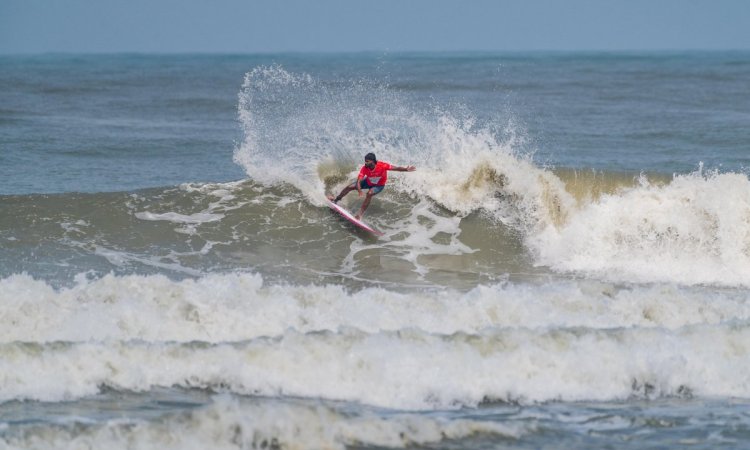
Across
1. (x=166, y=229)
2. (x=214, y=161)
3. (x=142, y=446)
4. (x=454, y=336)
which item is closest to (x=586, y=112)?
(x=214, y=161)

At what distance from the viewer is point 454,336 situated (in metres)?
9.70

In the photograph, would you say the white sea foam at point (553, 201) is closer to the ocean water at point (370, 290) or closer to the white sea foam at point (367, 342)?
the ocean water at point (370, 290)

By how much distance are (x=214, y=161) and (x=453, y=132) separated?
6807 millimetres

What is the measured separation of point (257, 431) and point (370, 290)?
445 centimetres

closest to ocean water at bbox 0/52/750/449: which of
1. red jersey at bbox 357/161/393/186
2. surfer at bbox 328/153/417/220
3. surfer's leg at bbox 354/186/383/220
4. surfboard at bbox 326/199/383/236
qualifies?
surfboard at bbox 326/199/383/236

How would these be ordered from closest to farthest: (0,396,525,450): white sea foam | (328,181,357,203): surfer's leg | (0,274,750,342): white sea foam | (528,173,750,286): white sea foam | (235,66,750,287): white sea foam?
(0,396,525,450): white sea foam
(0,274,750,342): white sea foam
(528,173,750,286): white sea foam
(235,66,750,287): white sea foam
(328,181,357,203): surfer's leg

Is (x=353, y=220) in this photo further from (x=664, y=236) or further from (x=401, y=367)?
(x=401, y=367)

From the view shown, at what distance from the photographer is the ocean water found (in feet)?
26.1

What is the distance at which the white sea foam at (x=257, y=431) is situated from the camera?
23.7 feet

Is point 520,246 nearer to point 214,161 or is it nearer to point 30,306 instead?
point 30,306

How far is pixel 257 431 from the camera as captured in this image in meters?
7.41

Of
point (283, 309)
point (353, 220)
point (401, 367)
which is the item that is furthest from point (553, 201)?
point (401, 367)

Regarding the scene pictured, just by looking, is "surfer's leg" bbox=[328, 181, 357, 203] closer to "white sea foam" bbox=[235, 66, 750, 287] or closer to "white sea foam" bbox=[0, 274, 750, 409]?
"white sea foam" bbox=[235, 66, 750, 287]

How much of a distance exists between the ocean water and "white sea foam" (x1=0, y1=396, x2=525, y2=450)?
0.02 meters
